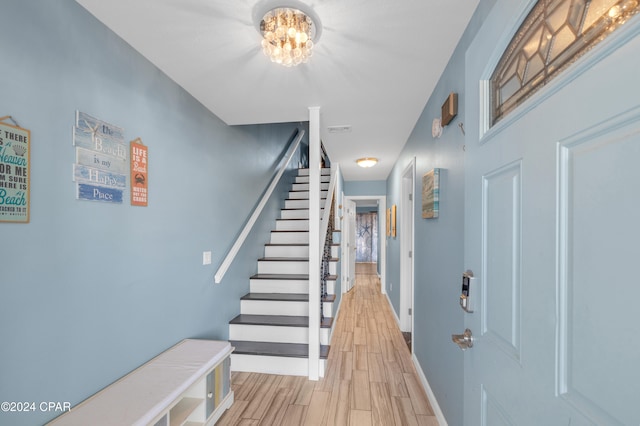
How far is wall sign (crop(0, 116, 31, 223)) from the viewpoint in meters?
1.02

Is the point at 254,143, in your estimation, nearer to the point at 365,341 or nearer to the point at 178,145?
the point at 178,145

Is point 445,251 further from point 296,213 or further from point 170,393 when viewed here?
point 296,213

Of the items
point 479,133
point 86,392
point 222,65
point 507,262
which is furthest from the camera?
point 222,65

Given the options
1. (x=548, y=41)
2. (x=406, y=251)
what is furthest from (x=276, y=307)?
(x=548, y=41)

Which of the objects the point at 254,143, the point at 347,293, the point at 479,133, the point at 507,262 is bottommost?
the point at 347,293

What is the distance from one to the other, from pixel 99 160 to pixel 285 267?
228 cm

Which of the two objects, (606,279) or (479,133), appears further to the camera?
(479,133)

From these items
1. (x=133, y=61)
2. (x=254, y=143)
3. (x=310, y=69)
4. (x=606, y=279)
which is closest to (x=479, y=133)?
(x=606, y=279)

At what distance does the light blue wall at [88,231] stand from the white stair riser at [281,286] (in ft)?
2.79

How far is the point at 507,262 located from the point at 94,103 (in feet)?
6.19

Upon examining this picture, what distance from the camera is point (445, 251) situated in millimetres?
1822

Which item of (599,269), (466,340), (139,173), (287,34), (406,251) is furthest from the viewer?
(406,251)

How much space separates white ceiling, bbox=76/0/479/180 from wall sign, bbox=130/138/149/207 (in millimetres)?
565

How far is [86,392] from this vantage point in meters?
1.33
